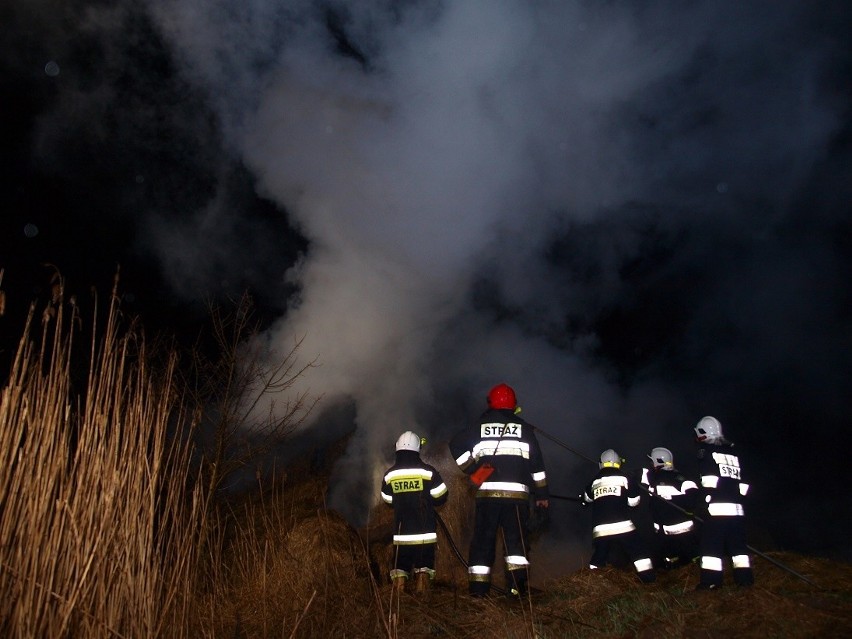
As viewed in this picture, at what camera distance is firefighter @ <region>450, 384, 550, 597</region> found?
632cm

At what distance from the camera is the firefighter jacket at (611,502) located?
25.0ft

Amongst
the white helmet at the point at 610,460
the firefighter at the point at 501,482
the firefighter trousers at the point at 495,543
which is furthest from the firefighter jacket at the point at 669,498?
the firefighter trousers at the point at 495,543

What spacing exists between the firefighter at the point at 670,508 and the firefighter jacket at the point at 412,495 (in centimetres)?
326

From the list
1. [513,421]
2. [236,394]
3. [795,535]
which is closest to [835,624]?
[513,421]

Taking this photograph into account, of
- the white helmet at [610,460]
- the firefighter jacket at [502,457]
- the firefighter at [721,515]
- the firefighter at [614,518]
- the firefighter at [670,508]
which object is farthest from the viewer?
the firefighter at [670,508]

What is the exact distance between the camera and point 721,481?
6.46 metres

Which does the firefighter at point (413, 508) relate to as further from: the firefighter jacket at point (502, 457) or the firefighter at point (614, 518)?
the firefighter at point (614, 518)

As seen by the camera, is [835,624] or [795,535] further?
[795,535]

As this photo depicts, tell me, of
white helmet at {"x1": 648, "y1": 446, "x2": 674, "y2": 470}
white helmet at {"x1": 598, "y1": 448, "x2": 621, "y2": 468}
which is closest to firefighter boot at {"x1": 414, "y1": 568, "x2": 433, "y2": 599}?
white helmet at {"x1": 598, "y1": 448, "x2": 621, "y2": 468}

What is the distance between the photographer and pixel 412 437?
25.4ft

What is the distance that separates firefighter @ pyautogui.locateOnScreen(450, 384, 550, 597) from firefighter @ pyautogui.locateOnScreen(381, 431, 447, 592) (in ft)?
2.30

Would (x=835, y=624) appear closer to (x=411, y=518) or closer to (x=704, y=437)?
(x=704, y=437)

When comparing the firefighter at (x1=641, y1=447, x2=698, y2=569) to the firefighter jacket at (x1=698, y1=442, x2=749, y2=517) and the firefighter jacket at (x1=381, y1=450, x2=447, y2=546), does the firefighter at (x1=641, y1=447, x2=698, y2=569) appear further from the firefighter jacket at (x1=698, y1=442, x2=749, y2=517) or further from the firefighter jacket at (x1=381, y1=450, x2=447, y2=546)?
the firefighter jacket at (x1=381, y1=450, x2=447, y2=546)

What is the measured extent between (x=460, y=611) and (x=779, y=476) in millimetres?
21074
